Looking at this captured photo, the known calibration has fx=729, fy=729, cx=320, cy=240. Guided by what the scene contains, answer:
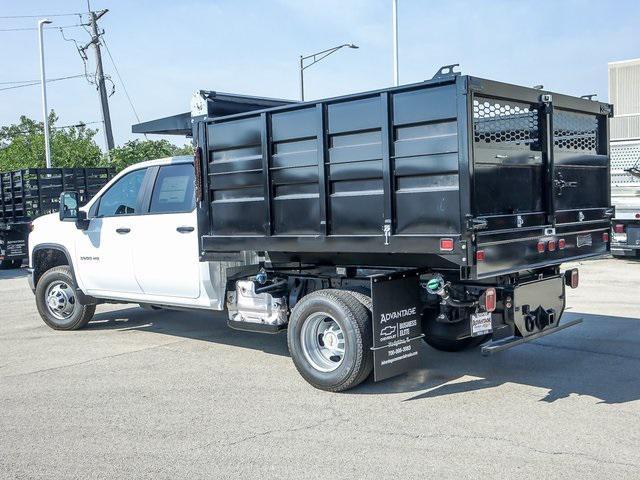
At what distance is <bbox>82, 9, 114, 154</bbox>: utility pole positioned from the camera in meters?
29.0

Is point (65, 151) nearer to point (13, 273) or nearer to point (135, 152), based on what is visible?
point (135, 152)

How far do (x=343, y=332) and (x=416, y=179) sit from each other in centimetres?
142

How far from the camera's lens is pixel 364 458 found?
466 cm

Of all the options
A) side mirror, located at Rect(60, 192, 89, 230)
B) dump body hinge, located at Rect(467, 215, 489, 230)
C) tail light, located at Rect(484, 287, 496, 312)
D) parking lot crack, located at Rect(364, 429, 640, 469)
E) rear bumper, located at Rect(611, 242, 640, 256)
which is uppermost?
side mirror, located at Rect(60, 192, 89, 230)

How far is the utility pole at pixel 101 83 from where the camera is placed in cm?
2902

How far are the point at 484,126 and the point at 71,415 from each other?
3.92 metres

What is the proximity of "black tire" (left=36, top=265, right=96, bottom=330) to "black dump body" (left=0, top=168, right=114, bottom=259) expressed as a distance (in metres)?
9.47

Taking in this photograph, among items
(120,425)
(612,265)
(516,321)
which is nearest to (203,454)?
(120,425)

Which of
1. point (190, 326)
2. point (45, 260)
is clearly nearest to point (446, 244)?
point (190, 326)

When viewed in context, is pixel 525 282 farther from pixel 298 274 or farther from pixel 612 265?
pixel 612 265

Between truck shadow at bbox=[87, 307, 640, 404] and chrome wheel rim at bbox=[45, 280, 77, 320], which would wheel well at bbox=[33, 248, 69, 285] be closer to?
chrome wheel rim at bbox=[45, 280, 77, 320]

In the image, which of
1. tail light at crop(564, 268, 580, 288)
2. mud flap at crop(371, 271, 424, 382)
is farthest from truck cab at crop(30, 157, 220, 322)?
tail light at crop(564, 268, 580, 288)

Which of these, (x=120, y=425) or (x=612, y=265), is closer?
(x=120, y=425)

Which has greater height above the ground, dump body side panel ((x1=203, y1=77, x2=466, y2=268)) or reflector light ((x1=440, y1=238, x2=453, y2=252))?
dump body side panel ((x1=203, y1=77, x2=466, y2=268))
